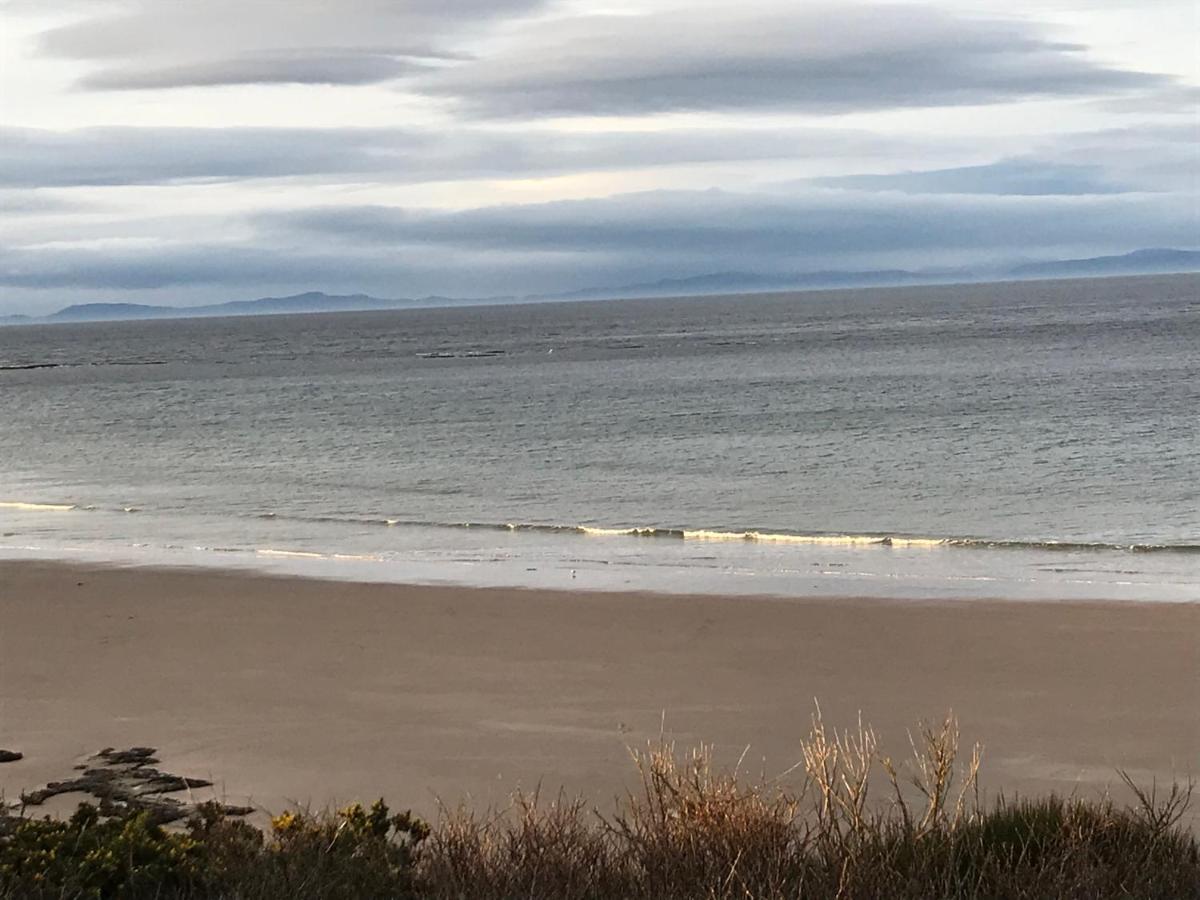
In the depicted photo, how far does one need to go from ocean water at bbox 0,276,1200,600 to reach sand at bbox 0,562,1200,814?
2.16 metres

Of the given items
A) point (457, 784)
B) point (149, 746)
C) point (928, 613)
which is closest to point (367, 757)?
point (457, 784)

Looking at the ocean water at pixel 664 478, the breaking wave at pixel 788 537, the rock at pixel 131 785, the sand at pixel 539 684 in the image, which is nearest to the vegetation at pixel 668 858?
the rock at pixel 131 785

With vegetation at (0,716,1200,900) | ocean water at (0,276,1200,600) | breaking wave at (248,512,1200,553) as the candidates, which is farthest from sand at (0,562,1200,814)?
breaking wave at (248,512,1200,553)

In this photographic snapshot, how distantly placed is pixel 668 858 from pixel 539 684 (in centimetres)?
647

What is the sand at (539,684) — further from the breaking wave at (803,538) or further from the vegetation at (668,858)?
the breaking wave at (803,538)

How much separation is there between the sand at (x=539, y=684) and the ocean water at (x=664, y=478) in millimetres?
2157

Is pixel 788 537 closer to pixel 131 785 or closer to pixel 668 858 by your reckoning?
pixel 131 785

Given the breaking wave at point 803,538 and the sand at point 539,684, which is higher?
the sand at point 539,684

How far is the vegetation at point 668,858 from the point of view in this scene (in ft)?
17.1

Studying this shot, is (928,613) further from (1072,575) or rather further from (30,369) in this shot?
(30,369)

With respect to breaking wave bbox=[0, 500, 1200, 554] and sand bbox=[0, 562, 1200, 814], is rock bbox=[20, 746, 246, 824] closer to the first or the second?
sand bbox=[0, 562, 1200, 814]

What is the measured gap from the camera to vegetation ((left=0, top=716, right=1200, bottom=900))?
5215 mm

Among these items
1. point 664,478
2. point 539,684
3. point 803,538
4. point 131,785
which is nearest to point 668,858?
point 131,785

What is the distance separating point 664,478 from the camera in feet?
98.5
